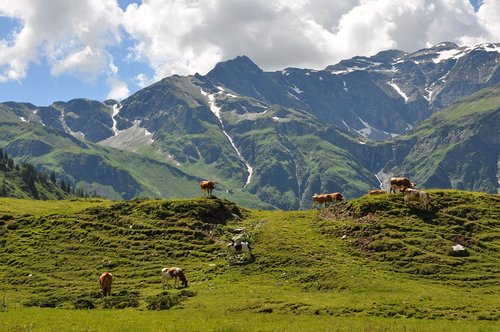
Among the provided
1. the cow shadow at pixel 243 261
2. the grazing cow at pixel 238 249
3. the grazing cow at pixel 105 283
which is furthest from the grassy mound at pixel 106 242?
the cow shadow at pixel 243 261

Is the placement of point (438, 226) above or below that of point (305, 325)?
above

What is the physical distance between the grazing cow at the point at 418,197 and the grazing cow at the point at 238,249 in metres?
24.8

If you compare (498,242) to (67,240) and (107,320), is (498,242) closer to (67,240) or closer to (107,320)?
(107,320)

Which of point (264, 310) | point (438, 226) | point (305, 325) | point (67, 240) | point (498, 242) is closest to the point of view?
point (305, 325)

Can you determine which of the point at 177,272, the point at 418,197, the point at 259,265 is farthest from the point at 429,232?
the point at 177,272

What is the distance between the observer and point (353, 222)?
69.1 m

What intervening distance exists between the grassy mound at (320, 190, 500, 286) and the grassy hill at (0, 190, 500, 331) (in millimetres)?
174

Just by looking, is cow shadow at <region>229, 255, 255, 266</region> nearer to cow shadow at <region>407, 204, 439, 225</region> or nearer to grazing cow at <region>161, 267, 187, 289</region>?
grazing cow at <region>161, 267, 187, 289</region>

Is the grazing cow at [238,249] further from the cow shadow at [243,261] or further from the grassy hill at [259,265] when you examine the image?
the grassy hill at [259,265]

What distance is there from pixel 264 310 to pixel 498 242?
33.5 metres

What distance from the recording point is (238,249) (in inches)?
2399

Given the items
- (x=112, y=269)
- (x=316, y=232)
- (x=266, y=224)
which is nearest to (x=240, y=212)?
(x=266, y=224)

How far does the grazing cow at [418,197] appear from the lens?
69.8m

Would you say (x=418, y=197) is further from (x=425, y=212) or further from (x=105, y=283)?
(x=105, y=283)
